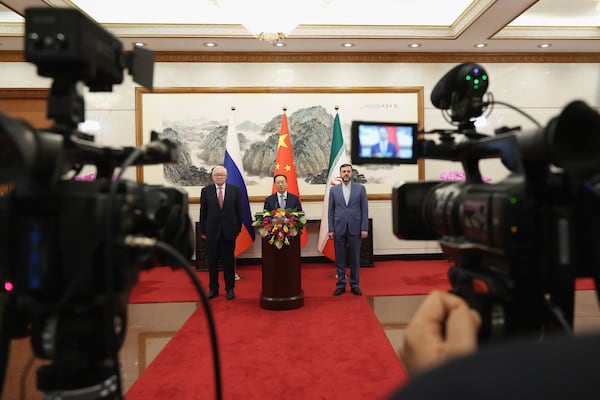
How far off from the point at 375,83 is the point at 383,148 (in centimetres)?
609

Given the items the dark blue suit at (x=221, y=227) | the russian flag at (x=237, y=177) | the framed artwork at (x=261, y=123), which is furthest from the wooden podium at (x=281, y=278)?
the framed artwork at (x=261, y=123)

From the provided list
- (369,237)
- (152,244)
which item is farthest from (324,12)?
(152,244)

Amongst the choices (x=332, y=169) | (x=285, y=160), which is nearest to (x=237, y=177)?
(x=285, y=160)

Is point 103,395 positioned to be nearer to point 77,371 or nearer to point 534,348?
point 77,371

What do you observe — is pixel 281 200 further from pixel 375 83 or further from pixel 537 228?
pixel 537 228

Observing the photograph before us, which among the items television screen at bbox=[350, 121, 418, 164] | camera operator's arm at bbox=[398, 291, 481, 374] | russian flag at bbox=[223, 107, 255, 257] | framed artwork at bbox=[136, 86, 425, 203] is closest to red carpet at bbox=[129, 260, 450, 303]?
russian flag at bbox=[223, 107, 255, 257]

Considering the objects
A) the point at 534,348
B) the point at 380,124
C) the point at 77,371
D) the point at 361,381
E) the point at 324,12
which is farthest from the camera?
the point at 324,12

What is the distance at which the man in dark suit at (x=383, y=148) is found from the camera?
132 centimetres

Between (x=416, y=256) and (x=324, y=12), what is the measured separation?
12.7ft

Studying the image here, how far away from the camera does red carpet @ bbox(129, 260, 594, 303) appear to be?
4977 millimetres

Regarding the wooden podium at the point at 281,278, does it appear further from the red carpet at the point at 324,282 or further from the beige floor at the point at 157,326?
the beige floor at the point at 157,326

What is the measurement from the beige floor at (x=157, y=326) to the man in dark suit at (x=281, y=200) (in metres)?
1.42

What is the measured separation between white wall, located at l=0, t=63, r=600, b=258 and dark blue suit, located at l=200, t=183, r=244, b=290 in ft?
6.34

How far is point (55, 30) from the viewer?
953 millimetres
